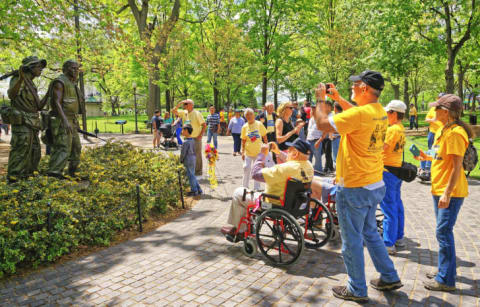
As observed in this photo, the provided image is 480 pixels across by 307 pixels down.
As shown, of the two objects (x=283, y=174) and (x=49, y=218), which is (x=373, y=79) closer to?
(x=283, y=174)

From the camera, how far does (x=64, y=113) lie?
6613 mm

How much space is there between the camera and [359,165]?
331 centimetres

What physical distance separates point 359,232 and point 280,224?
3.89 feet

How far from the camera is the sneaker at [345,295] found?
11.5ft

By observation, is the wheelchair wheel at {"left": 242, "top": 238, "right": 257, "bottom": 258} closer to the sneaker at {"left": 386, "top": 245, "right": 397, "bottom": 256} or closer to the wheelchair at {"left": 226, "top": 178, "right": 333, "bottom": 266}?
the wheelchair at {"left": 226, "top": 178, "right": 333, "bottom": 266}

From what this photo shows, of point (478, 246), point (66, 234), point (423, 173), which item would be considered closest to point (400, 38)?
point (423, 173)

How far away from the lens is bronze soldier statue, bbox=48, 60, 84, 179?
6453mm

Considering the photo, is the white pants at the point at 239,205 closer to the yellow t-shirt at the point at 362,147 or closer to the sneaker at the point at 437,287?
the yellow t-shirt at the point at 362,147

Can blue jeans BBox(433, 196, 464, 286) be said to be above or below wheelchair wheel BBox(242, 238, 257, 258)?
above

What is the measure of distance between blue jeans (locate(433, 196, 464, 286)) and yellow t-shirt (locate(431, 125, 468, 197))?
11 cm

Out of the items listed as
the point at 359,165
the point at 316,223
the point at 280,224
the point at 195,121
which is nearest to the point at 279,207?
the point at 280,224

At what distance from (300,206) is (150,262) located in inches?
83.0

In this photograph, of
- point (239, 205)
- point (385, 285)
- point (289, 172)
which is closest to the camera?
point (385, 285)

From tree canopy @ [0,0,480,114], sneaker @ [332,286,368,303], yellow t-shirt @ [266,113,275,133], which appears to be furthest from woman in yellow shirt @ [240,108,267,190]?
tree canopy @ [0,0,480,114]
